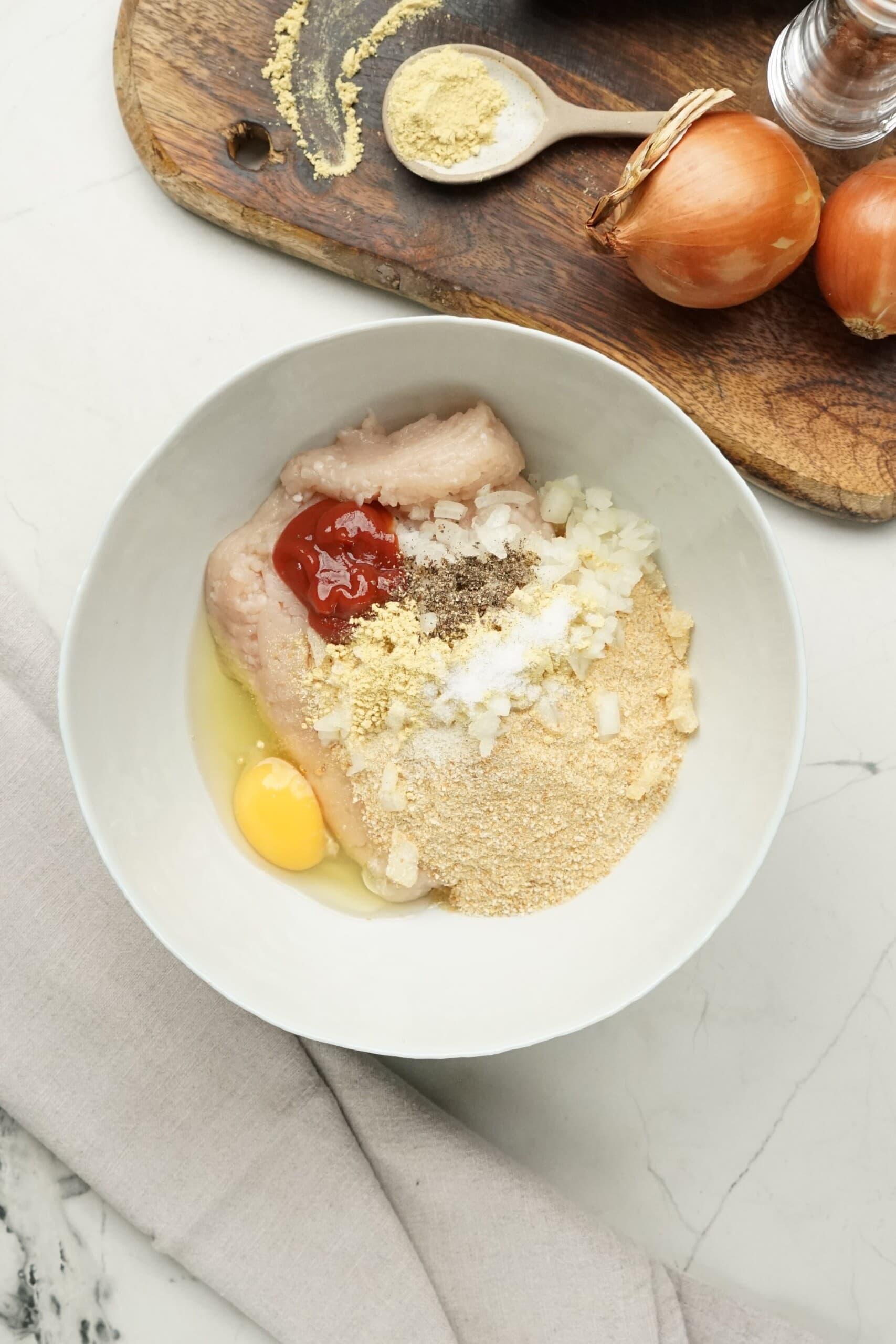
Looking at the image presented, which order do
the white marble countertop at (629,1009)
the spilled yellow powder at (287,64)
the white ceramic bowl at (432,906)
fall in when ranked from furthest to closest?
the white marble countertop at (629,1009)
the spilled yellow powder at (287,64)
the white ceramic bowl at (432,906)

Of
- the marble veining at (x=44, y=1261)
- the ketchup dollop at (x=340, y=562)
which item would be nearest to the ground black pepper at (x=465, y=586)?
the ketchup dollop at (x=340, y=562)

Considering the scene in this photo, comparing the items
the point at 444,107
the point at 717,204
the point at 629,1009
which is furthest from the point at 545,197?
the point at 629,1009

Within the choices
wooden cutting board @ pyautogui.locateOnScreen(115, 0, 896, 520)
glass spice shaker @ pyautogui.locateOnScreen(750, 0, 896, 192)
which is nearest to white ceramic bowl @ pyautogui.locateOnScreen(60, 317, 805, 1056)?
wooden cutting board @ pyautogui.locateOnScreen(115, 0, 896, 520)

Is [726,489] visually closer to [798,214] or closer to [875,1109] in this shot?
[798,214]

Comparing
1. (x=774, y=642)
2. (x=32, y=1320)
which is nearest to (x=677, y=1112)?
(x=774, y=642)

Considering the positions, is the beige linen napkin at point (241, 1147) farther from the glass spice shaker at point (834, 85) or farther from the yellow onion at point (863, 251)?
the glass spice shaker at point (834, 85)

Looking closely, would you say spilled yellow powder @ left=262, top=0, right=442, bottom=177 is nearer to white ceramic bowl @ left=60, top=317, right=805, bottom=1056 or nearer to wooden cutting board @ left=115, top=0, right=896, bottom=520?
wooden cutting board @ left=115, top=0, right=896, bottom=520

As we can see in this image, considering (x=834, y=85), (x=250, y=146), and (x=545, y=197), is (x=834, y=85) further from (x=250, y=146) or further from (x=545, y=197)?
(x=250, y=146)
